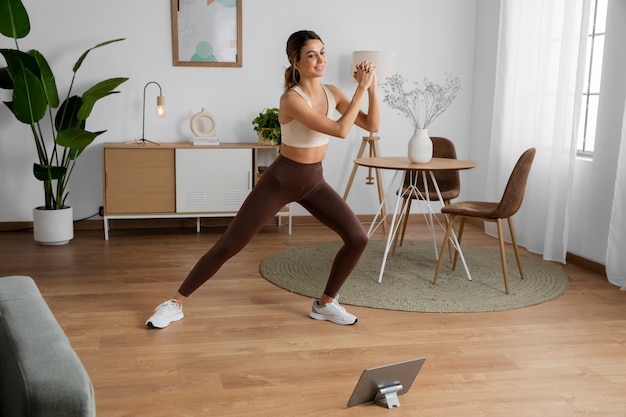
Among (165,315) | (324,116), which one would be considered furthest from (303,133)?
(165,315)

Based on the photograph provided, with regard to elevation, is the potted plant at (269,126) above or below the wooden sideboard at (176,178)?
above

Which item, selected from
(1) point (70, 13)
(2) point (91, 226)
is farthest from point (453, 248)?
(1) point (70, 13)

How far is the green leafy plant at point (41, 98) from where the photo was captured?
4.52 metres

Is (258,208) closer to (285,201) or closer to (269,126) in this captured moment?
(285,201)

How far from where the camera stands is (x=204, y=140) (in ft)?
17.4

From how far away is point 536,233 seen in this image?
4.99 m

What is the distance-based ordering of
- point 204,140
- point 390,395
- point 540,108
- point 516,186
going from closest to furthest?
point 390,395, point 516,186, point 540,108, point 204,140

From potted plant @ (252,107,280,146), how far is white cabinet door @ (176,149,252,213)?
0.18 m

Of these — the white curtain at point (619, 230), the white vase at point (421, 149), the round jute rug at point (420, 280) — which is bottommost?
the round jute rug at point (420, 280)

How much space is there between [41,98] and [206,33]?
55.7 inches

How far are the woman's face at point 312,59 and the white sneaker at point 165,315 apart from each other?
1.27m

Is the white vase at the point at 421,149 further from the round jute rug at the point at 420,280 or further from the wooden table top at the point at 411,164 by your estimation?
the round jute rug at the point at 420,280

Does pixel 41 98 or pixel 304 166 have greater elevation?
pixel 41 98

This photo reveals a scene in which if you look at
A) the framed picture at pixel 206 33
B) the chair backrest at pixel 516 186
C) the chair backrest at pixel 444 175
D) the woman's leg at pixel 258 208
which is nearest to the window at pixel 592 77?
the chair backrest at pixel 444 175
